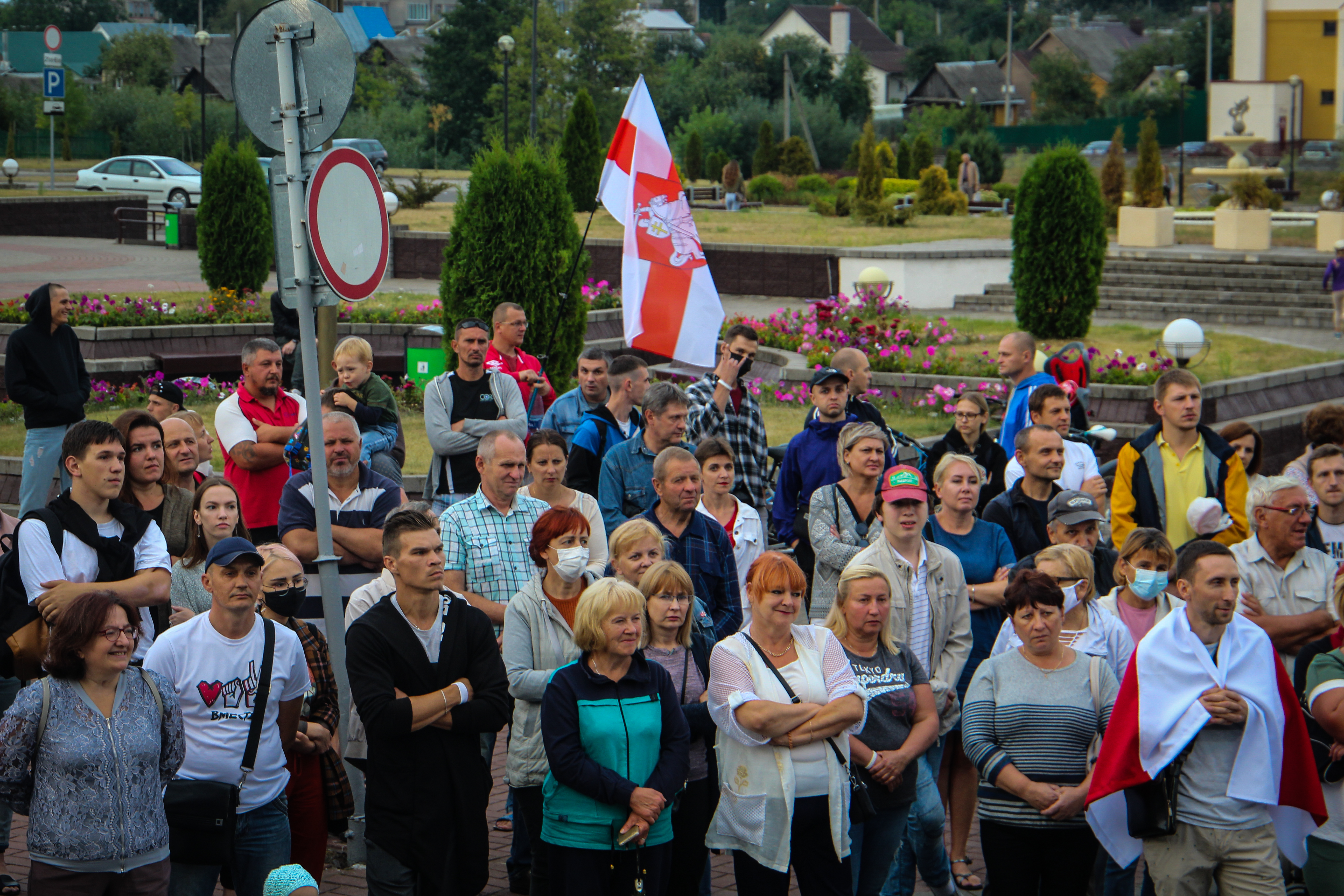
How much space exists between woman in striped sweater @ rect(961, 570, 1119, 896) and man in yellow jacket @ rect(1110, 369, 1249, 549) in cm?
235

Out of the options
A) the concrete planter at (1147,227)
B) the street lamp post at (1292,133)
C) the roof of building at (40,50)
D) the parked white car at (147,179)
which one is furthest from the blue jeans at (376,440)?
the roof of building at (40,50)

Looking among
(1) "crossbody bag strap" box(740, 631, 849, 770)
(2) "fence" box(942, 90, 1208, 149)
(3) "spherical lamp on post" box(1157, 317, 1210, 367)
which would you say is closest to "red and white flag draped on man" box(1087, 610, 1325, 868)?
(1) "crossbody bag strap" box(740, 631, 849, 770)

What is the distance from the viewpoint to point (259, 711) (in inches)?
194

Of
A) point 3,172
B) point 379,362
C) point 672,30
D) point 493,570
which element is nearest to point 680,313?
point 493,570

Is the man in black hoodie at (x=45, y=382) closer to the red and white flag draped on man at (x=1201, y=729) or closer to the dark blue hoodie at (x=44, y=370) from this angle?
the dark blue hoodie at (x=44, y=370)

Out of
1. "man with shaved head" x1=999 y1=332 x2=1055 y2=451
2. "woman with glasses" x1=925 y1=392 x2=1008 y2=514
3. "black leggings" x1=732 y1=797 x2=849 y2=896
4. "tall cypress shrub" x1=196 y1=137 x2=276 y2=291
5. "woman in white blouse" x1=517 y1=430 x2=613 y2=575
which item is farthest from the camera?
"tall cypress shrub" x1=196 y1=137 x2=276 y2=291

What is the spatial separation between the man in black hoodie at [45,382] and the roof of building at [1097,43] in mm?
94702

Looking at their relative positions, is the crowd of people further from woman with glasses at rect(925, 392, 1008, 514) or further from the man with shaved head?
the man with shaved head

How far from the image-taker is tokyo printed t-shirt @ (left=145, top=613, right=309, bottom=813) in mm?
4898

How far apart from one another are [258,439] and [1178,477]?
5.09 metres

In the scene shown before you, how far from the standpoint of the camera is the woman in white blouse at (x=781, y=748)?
499cm

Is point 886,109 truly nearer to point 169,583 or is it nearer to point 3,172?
point 3,172

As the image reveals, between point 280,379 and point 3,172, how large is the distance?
133 feet

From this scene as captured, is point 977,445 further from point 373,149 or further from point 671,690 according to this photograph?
point 373,149
